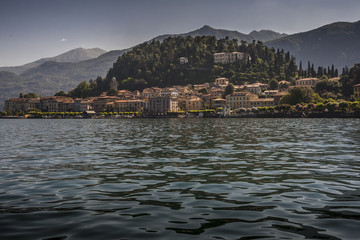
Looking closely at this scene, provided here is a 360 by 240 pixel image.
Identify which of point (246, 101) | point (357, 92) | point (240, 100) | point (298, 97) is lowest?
point (246, 101)

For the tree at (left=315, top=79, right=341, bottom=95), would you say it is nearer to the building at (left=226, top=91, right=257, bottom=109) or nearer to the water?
the building at (left=226, top=91, right=257, bottom=109)

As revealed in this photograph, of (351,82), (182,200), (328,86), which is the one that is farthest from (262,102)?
(182,200)

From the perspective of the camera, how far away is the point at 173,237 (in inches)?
300

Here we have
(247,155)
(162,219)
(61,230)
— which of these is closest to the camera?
(61,230)

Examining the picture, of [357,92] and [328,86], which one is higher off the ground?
[328,86]

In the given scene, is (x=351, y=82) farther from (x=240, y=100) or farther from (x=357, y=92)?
(x=240, y=100)

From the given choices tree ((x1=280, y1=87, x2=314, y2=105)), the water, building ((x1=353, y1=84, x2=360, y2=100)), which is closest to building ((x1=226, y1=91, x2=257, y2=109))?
tree ((x1=280, y1=87, x2=314, y2=105))

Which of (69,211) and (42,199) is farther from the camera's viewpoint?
(42,199)

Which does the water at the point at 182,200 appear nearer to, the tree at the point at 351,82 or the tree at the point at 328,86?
the tree at the point at 351,82

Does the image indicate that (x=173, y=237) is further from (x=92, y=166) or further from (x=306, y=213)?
(x=92, y=166)

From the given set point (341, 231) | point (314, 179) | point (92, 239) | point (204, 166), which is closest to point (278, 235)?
point (341, 231)

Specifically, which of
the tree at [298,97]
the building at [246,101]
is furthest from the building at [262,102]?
the tree at [298,97]

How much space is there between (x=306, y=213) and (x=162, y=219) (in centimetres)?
388

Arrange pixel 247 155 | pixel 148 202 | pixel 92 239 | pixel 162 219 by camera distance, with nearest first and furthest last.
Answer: pixel 92 239, pixel 162 219, pixel 148 202, pixel 247 155
